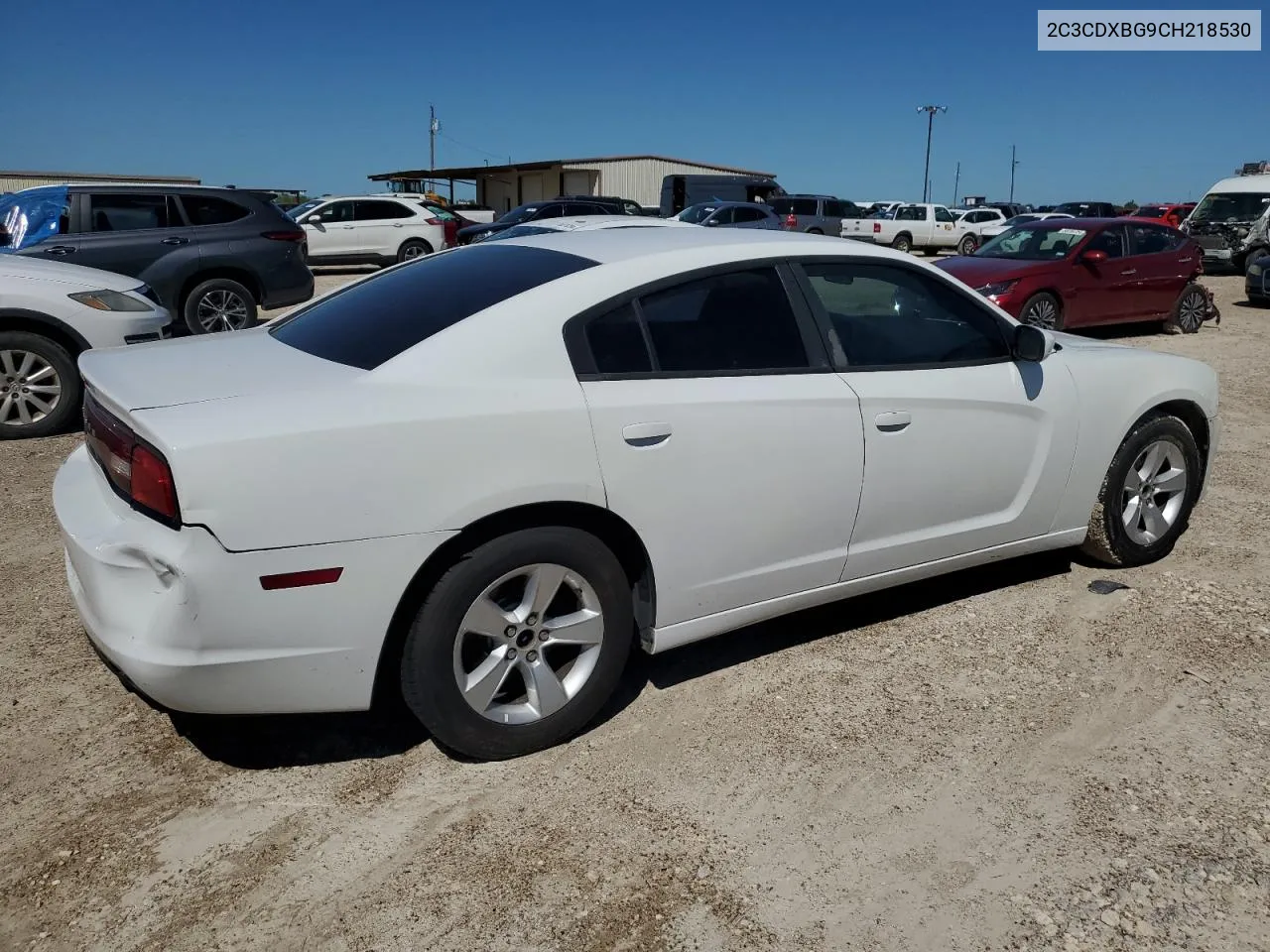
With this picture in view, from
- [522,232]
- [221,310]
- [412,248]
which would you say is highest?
[412,248]

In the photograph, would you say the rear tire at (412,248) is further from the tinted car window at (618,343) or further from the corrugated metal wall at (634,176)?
the corrugated metal wall at (634,176)

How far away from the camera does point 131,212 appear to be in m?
9.89

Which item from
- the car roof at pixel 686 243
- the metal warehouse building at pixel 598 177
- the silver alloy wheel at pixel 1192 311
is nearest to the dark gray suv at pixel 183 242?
the car roof at pixel 686 243

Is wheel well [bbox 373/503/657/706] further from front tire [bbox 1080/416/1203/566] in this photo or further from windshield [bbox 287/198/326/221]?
windshield [bbox 287/198/326/221]

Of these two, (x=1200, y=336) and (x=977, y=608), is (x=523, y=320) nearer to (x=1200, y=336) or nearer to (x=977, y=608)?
(x=977, y=608)

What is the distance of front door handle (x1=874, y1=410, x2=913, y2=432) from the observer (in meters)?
3.49

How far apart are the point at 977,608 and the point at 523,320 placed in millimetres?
2422

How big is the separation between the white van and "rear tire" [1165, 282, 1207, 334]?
9.34 meters

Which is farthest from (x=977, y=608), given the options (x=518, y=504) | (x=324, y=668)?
(x=324, y=668)

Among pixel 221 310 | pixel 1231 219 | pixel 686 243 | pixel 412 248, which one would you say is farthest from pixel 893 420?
pixel 1231 219

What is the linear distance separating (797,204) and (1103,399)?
26.7 m

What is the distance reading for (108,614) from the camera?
2.72 meters

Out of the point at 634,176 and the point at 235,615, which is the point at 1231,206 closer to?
the point at 235,615

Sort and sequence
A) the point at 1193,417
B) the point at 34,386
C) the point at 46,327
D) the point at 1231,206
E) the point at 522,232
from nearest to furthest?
the point at 1193,417 < the point at 522,232 < the point at 46,327 < the point at 34,386 < the point at 1231,206
